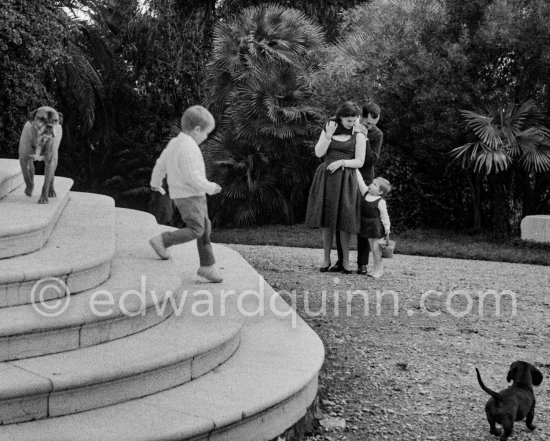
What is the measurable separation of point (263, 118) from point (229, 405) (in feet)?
47.9

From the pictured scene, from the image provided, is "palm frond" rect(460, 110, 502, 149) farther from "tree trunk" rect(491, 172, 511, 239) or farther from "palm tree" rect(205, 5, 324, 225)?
"palm tree" rect(205, 5, 324, 225)

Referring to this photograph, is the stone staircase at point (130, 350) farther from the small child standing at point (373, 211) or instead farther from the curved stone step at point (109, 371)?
the small child standing at point (373, 211)

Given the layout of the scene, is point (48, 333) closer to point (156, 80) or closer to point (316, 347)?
point (316, 347)

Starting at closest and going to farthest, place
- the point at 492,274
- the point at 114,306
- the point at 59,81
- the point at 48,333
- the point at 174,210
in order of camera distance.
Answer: the point at 48,333, the point at 114,306, the point at 492,274, the point at 59,81, the point at 174,210

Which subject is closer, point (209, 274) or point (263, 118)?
point (209, 274)

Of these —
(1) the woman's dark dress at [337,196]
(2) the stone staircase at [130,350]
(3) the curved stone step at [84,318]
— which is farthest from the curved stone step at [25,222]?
(1) the woman's dark dress at [337,196]

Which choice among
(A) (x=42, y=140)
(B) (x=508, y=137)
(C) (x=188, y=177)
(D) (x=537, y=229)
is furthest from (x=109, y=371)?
(B) (x=508, y=137)

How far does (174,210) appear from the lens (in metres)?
22.3

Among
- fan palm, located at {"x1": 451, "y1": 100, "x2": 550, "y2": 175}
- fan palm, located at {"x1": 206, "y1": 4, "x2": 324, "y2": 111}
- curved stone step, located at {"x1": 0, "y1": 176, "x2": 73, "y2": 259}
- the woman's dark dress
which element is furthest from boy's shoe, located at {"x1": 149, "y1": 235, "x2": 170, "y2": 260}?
fan palm, located at {"x1": 206, "y1": 4, "x2": 324, "y2": 111}

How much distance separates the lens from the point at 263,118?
18.2m

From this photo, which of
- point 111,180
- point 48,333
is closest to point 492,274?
point 48,333

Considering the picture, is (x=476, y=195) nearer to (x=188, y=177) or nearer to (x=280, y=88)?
(x=280, y=88)

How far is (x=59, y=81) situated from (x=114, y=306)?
55.8ft

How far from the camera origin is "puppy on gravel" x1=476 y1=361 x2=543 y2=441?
4.29 metres
